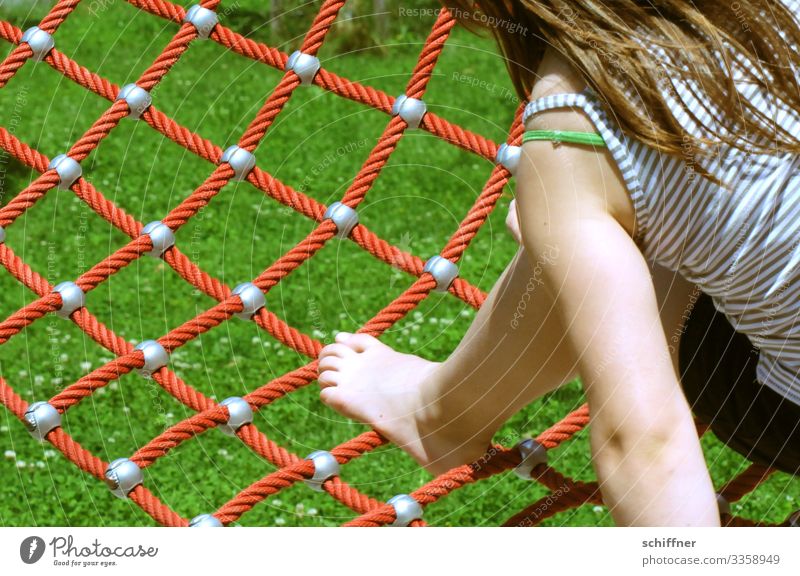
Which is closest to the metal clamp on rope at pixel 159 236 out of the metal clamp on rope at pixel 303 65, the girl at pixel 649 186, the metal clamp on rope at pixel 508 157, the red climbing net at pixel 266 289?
the red climbing net at pixel 266 289

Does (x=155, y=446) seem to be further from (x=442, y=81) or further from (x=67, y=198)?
(x=442, y=81)

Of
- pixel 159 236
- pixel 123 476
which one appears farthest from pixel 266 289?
pixel 123 476

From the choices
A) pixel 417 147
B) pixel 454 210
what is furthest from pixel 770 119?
pixel 417 147

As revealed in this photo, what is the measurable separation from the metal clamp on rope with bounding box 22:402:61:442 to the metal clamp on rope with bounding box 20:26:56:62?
0.41m

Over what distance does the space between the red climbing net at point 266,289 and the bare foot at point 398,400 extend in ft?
0.05

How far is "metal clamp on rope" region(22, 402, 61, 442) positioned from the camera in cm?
117

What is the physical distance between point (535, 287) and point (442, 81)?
2.33 metres

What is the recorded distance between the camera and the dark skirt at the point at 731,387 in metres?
0.95

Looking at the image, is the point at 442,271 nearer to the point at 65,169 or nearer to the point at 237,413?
the point at 237,413

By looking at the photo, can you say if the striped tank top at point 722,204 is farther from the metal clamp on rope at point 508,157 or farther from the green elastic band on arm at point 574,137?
the metal clamp on rope at point 508,157

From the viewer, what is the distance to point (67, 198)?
2777 mm

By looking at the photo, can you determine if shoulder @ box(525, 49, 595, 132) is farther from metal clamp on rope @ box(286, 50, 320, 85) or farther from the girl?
metal clamp on rope @ box(286, 50, 320, 85)

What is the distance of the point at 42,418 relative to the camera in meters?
1.17

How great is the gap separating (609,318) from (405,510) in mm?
385
